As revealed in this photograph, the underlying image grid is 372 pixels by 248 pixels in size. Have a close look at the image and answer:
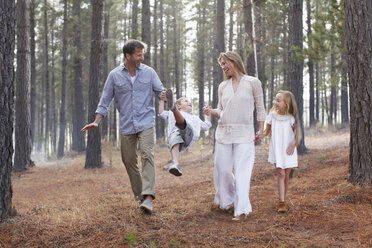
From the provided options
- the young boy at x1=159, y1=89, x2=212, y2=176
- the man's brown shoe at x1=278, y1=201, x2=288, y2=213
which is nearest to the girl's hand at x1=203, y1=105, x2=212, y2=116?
the young boy at x1=159, y1=89, x2=212, y2=176

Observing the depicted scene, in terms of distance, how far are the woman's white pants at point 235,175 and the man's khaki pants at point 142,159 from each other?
101 centimetres

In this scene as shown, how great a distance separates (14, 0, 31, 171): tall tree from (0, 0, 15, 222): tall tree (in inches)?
367

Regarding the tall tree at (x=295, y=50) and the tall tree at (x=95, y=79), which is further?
the tall tree at (x=95, y=79)

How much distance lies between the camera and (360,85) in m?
6.23

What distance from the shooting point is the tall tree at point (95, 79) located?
42.2ft

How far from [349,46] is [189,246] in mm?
4694

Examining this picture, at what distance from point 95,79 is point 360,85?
9.50 m

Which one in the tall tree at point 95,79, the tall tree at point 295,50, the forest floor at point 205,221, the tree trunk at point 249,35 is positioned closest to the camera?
A: the forest floor at point 205,221

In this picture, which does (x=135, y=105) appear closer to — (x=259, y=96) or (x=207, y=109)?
(x=207, y=109)

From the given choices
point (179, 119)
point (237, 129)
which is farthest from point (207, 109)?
point (237, 129)

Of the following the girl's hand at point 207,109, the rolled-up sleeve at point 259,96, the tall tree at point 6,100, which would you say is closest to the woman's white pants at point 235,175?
the rolled-up sleeve at point 259,96

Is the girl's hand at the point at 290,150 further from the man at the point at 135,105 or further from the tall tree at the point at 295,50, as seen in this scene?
the tall tree at the point at 295,50

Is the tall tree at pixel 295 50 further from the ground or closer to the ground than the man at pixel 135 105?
further from the ground

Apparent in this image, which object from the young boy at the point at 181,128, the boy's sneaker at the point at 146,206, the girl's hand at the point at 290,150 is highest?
the young boy at the point at 181,128
